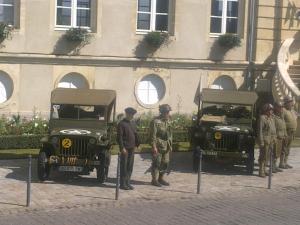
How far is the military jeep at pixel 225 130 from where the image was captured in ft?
54.8

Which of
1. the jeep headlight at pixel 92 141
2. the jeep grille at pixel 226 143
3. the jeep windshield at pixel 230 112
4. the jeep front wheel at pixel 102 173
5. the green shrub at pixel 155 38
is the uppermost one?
the green shrub at pixel 155 38

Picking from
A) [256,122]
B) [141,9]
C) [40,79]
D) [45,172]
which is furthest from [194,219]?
[141,9]

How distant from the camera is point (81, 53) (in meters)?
24.5

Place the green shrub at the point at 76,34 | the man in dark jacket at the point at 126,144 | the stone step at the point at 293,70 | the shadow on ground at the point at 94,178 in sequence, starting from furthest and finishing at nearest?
the stone step at the point at 293,70, the green shrub at the point at 76,34, the shadow on ground at the point at 94,178, the man in dark jacket at the point at 126,144

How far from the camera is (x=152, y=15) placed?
84.9 ft

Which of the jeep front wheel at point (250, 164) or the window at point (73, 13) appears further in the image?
the window at point (73, 13)

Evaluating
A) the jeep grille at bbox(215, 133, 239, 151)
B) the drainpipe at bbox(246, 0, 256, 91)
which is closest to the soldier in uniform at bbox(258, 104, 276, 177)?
the jeep grille at bbox(215, 133, 239, 151)

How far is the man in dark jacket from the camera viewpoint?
1426 centimetres

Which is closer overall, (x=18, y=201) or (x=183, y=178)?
(x=18, y=201)

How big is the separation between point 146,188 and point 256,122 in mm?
4606

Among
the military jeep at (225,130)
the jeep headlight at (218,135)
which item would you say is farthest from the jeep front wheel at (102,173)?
the jeep headlight at (218,135)

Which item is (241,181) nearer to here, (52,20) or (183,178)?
(183,178)

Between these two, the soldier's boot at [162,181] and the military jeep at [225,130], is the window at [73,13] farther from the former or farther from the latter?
the soldier's boot at [162,181]

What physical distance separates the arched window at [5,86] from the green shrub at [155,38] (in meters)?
5.45
